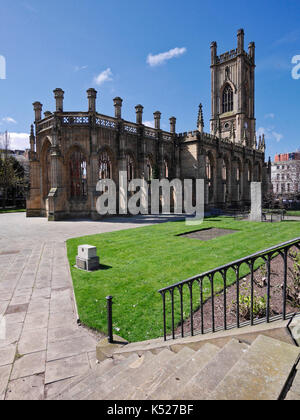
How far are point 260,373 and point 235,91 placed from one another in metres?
56.3

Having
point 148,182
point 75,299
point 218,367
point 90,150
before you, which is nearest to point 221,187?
point 148,182

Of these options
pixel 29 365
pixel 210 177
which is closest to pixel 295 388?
pixel 29 365

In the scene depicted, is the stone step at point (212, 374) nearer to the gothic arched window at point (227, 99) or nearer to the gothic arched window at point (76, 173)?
the gothic arched window at point (76, 173)

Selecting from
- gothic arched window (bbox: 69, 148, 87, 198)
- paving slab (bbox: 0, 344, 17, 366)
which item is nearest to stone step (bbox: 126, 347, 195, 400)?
paving slab (bbox: 0, 344, 17, 366)

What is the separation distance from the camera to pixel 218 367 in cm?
250

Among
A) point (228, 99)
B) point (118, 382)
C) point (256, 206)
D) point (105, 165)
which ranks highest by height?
point (228, 99)

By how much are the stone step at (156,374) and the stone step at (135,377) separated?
0.04 feet

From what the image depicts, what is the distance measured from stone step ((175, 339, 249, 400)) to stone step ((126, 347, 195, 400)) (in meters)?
0.41

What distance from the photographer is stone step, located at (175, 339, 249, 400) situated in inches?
83.6

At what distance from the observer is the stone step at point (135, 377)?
2.47 metres

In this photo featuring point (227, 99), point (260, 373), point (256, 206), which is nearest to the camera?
point (260, 373)

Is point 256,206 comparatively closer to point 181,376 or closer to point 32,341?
point 32,341

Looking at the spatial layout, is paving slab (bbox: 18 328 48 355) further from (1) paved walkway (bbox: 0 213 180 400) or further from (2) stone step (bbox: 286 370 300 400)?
(2) stone step (bbox: 286 370 300 400)

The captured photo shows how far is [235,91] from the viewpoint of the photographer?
4925 cm
